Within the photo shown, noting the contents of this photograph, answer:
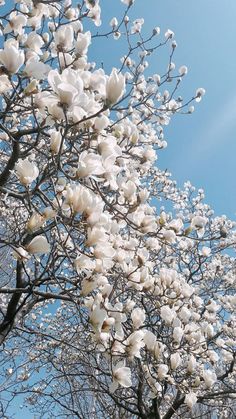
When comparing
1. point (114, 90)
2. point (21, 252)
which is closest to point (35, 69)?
point (114, 90)

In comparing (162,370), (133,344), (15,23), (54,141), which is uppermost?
(15,23)

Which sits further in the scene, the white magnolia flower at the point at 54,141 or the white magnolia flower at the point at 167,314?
the white magnolia flower at the point at 167,314

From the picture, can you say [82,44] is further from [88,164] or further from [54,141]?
[88,164]

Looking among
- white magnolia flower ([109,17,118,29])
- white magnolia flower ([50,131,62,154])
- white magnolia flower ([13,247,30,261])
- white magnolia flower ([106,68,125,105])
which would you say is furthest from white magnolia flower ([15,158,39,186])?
white magnolia flower ([109,17,118,29])

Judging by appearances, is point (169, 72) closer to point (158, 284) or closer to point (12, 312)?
point (158, 284)

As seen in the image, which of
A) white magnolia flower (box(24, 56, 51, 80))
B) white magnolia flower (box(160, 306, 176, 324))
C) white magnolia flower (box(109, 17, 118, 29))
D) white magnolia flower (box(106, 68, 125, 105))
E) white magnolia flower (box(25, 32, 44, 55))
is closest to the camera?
white magnolia flower (box(106, 68, 125, 105))

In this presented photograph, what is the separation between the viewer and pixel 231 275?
23.3 ft

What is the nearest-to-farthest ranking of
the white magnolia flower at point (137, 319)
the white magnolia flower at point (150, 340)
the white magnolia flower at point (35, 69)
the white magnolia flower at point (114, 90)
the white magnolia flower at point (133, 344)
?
1. the white magnolia flower at point (114, 90)
2. the white magnolia flower at point (35, 69)
3. the white magnolia flower at point (133, 344)
4. the white magnolia flower at point (137, 319)
5. the white magnolia flower at point (150, 340)

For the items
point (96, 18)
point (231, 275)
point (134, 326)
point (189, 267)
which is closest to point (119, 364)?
point (134, 326)

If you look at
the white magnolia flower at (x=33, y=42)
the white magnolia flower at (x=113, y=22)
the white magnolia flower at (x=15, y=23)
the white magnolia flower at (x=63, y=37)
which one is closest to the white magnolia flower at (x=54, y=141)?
the white magnolia flower at (x=63, y=37)

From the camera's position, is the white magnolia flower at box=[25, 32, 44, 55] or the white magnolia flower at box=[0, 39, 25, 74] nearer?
the white magnolia flower at box=[0, 39, 25, 74]

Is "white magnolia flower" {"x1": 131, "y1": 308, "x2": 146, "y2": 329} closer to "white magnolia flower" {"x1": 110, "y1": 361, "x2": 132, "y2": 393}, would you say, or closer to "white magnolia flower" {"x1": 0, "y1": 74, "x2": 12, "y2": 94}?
"white magnolia flower" {"x1": 110, "y1": 361, "x2": 132, "y2": 393}

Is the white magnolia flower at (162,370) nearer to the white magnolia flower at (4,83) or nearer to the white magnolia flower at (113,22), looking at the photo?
the white magnolia flower at (4,83)

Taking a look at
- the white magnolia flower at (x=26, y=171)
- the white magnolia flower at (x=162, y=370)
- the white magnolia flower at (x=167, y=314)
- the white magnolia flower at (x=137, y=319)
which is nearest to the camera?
the white magnolia flower at (x=26, y=171)
